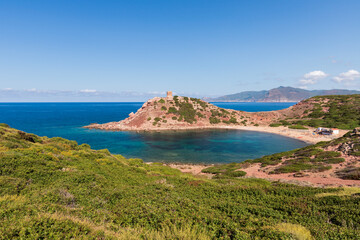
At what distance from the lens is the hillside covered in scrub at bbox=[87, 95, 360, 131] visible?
9631 cm

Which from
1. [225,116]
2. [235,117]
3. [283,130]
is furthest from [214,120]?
[283,130]

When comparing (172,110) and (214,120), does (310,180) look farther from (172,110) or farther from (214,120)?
(172,110)

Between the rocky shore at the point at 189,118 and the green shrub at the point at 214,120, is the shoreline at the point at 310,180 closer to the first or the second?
the rocky shore at the point at 189,118

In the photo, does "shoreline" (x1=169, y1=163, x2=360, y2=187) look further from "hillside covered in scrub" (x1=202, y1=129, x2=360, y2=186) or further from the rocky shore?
the rocky shore

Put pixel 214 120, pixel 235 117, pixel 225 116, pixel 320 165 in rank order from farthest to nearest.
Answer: pixel 235 117 < pixel 225 116 < pixel 214 120 < pixel 320 165

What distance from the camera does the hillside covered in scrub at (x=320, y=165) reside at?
2308 cm

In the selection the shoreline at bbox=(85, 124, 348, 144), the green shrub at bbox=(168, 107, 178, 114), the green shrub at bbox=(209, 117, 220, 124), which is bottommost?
the shoreline at bbox=(85, 124, 348, 144)

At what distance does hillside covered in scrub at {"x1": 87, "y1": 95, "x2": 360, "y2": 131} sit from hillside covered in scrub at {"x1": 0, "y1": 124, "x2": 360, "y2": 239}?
283 ft

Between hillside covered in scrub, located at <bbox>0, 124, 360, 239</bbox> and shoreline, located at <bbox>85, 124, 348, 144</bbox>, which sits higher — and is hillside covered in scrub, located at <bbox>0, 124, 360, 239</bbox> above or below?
above

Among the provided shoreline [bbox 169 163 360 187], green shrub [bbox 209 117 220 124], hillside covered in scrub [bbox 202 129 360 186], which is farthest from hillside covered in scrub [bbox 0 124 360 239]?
green shrub [bbox 209 117 220 124]

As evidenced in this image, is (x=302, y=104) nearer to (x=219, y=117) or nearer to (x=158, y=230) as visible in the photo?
(x=219, y=117)

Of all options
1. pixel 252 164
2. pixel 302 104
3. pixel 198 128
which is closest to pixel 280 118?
pixel 302 104

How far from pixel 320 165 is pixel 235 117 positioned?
90.0 m

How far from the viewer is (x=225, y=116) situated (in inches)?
4523
